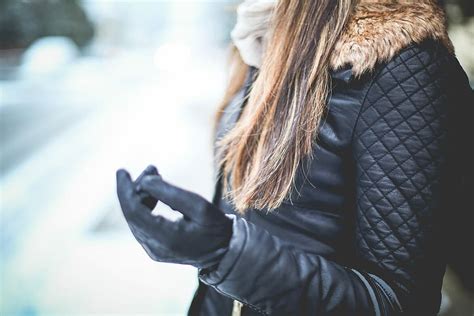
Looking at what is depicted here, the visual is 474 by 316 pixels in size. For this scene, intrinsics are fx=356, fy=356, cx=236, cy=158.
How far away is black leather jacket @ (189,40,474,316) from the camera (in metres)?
0.65

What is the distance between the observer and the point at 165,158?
567cm

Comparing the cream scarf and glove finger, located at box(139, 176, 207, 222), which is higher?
the cream scarf

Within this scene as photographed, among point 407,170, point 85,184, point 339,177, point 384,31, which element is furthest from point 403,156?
point 85,184

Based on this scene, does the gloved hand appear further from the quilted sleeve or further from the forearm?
the quilted sleeve

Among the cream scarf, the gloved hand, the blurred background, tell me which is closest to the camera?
the gloved hand

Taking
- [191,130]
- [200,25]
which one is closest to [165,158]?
[191,130]

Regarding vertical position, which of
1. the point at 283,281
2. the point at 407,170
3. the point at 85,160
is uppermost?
the point at 407,170

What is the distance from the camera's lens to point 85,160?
5582 millimetres

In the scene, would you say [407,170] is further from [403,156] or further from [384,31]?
[384,31]

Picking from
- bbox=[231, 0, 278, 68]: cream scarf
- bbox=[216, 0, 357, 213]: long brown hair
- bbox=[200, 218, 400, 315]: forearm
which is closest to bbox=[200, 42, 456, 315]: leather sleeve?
bbox=[200, 218, 400, 315]: forearm

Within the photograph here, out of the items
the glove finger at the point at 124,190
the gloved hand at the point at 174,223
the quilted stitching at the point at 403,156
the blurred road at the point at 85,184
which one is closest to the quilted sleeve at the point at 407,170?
the quilted stitching at the point at 403,156

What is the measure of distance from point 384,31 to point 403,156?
0.26 meters

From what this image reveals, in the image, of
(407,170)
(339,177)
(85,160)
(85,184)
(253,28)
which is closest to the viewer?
(407,170)

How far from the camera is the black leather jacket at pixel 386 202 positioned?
0.65 m
